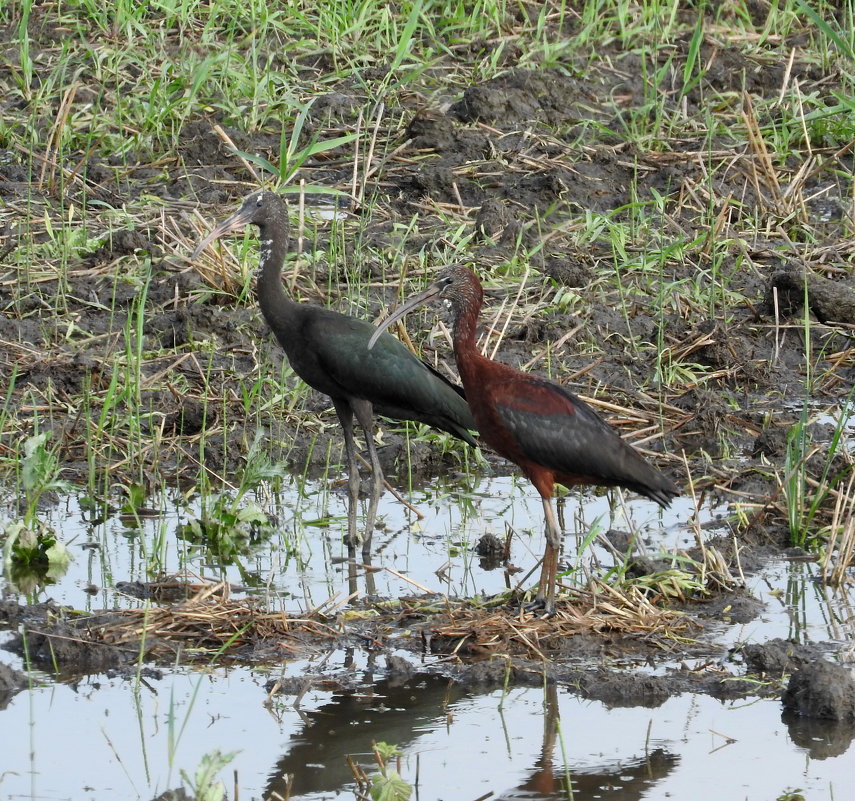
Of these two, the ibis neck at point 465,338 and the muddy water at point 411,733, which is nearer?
the muddy water at point 411,733

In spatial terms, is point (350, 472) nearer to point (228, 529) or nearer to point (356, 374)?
point (356, 374)

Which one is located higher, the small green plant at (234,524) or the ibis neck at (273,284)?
the ibis neck at (273,284)

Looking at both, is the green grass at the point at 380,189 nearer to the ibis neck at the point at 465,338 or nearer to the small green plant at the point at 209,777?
the ibis neck at the point at 465,338

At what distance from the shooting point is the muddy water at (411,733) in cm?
501

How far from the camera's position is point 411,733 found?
5.38 m

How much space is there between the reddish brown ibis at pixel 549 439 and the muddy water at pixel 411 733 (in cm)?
53

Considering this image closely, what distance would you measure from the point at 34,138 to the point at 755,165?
15.5 feet

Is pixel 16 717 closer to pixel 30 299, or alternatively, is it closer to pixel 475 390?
pixel 475 390

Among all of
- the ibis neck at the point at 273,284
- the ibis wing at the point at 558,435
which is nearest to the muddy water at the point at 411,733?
the ibis wing at the point at 558,435

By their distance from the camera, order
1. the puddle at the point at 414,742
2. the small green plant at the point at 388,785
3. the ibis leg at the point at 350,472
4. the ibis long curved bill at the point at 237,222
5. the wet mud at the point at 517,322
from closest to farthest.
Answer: the small green plant at the point at 388,785 → the puddle at the point at 414,742 → the wet mud at the point at 517,322 → the ibis leg at the point at 350,472 → the ibis long curved bill at the point at 237,222

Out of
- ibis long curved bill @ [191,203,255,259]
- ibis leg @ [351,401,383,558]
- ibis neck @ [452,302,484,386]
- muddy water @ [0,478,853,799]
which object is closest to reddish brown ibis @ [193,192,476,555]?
ibis leg @ [351,401,383,558]

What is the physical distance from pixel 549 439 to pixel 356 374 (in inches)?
56.8

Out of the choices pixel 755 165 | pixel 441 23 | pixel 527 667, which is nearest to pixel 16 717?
pixel 527 667

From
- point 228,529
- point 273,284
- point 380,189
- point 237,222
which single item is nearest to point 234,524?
point 228,529
